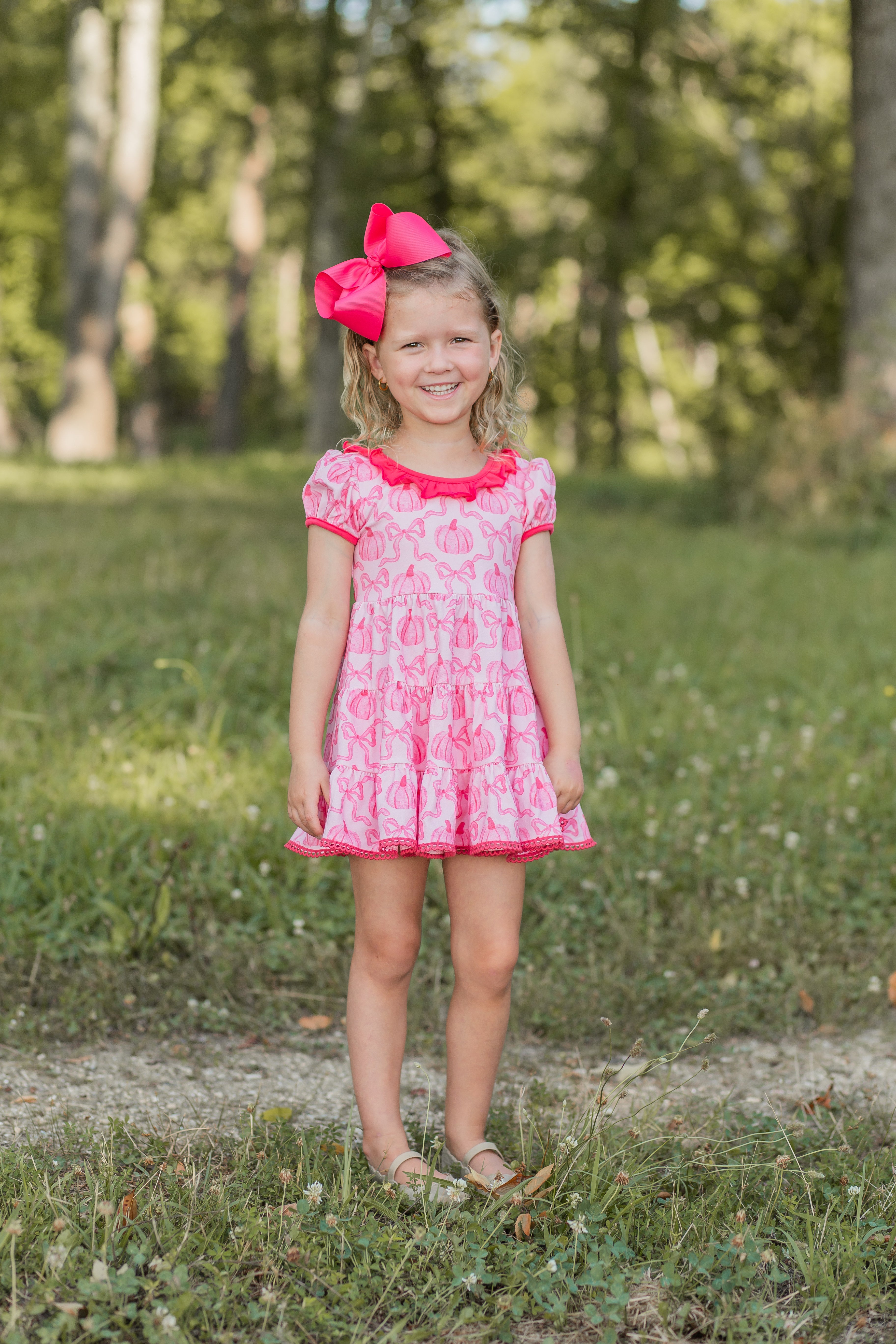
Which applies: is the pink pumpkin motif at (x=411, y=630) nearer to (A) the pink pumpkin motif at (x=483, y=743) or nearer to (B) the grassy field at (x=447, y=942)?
(A) the pink pumpkin motif at (x=483, y=743)

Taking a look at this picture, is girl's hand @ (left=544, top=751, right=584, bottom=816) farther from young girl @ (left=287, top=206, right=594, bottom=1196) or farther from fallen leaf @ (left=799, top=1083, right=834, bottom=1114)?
fallen leaf @ (left=799, top=1083, right=834, bottom=1114)

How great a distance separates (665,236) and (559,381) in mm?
6313

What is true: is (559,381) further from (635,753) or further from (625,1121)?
(625,1121)

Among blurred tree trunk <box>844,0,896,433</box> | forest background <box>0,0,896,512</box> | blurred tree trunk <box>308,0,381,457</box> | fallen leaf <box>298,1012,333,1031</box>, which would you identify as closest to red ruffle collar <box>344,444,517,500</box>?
fallen leaf <box>298,1012,333,1031</box>

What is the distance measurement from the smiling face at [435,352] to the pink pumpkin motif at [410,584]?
33 centimetres

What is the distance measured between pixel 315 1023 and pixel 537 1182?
116 centimetres

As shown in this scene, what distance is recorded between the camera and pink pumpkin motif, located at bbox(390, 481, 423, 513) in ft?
8.12

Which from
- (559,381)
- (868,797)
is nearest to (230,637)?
(868,797)

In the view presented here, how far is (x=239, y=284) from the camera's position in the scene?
22.8 m

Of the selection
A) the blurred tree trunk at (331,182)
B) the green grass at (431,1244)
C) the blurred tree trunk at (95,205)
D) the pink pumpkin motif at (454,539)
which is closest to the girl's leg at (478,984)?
the green grass at (431,1244)

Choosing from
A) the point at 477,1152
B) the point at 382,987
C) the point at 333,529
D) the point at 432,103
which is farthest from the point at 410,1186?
the point at 432,103

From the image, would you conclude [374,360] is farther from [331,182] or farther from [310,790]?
[331,182]

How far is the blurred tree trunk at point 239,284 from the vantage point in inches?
876

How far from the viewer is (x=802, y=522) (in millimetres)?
9141
